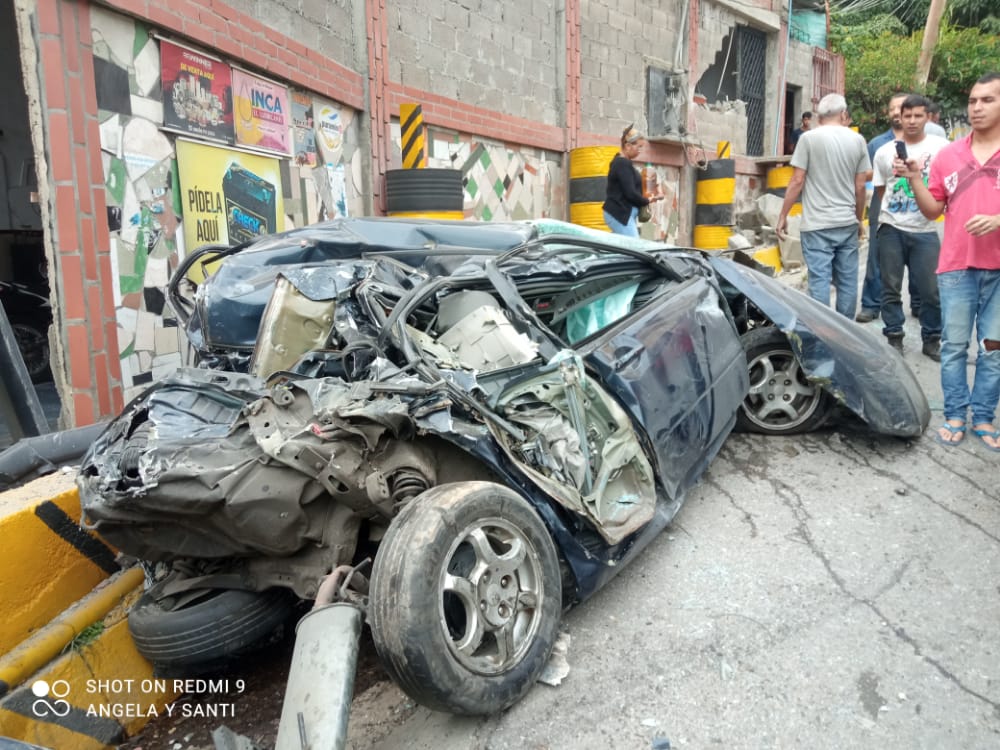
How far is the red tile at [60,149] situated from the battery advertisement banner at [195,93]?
0.83 meters

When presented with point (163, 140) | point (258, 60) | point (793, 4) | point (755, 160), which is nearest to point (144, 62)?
point (163, 140)

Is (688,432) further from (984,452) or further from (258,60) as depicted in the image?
(258,60)

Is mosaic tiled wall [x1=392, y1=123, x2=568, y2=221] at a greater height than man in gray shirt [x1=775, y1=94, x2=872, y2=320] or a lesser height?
greater

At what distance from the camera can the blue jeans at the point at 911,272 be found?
5523 millimetres

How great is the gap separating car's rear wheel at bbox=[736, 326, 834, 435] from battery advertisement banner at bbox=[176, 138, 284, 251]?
363cm

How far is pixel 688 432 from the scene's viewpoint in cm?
329

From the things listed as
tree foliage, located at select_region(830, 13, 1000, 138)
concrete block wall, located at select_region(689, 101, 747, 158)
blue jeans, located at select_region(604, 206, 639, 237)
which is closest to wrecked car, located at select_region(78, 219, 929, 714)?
blue jeans, located at select_region(604, 206, 639, 237)

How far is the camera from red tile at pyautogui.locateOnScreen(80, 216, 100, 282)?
4.15m

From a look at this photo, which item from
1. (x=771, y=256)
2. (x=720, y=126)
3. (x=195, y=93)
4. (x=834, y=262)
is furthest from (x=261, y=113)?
(x=720, y=126)

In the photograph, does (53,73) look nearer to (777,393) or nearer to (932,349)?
(777,393)

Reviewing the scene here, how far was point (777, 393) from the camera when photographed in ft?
14.2

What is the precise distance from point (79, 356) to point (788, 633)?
389 cm

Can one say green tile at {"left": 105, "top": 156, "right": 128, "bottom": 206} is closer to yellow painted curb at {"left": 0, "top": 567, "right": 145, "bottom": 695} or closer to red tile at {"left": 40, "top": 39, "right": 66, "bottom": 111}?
red tile at {"left": 40, "top": 39, "right": 66, "bottom": 111}

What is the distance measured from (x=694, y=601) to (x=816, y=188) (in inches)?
155
